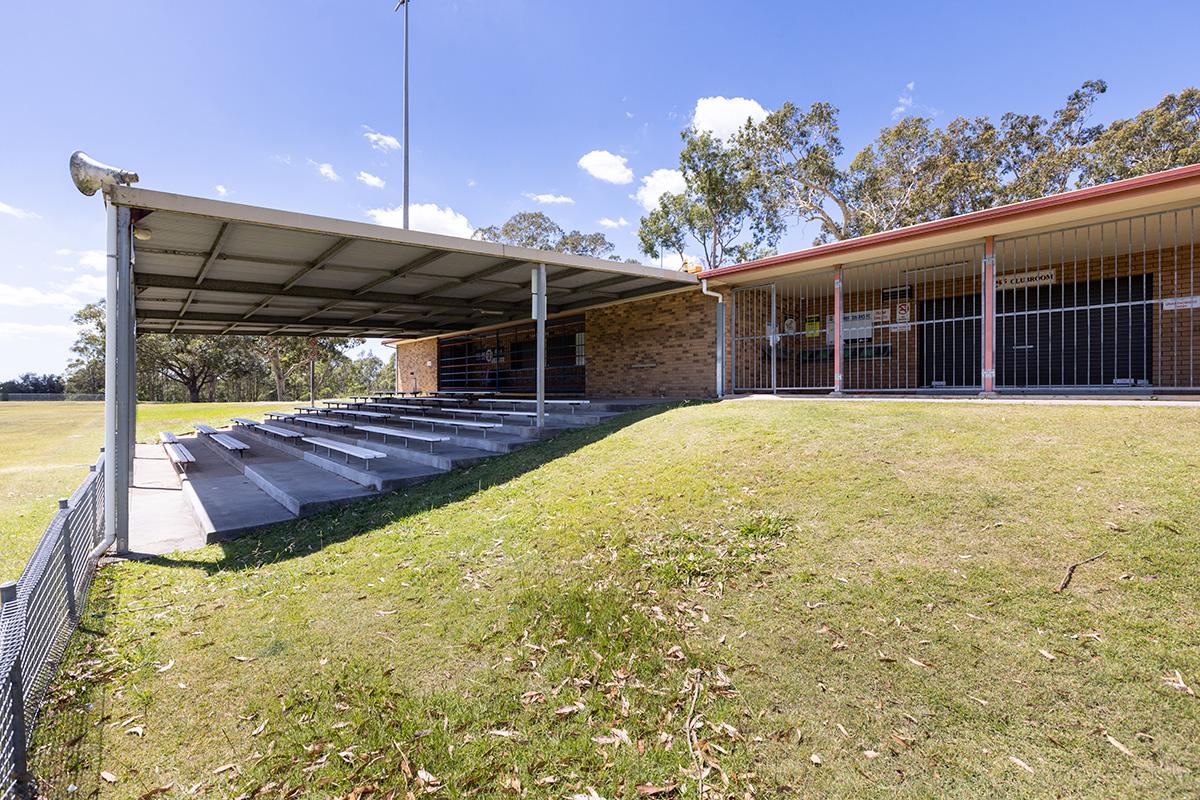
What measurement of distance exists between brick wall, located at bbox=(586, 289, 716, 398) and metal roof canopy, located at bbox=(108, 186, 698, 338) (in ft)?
2.33

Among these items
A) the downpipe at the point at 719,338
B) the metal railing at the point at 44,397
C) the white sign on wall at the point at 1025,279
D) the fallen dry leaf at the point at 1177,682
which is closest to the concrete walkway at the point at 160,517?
the fallen dry leaf at the point at 1177,682

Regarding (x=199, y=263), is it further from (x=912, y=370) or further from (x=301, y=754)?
(x=912, y=370)

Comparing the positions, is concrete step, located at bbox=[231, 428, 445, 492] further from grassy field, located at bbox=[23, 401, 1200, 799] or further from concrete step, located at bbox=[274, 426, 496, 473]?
grassy field, located at bbox=[23, 401, 1200, 799]

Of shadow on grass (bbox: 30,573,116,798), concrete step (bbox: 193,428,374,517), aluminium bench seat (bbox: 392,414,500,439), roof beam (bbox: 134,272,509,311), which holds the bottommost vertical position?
shadow on grass (bbox: 30,573,116,798)

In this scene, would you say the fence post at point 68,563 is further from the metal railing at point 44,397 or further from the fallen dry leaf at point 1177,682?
the metal railing at point 44,397

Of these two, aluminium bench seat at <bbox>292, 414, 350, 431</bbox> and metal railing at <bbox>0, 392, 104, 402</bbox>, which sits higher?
metal railing at <bbox>0, 392, 104, 402</bbox>

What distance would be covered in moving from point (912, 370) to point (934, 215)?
45.8 feet

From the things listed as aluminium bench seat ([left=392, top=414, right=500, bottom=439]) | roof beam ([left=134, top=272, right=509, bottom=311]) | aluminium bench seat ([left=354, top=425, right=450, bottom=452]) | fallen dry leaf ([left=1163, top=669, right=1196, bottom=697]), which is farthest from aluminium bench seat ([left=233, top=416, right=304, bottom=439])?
fallen dry leaf ([left=1163, top=669, right=1196, bottom=697])

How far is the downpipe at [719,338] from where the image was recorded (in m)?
10.9

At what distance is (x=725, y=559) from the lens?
3.97 m

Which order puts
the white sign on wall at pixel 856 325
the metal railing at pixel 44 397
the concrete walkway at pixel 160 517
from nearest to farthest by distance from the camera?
the concrete walkway at pixel 160 517, the white sign on wall at pixel 856 325, the metal railing at pixel 44 397

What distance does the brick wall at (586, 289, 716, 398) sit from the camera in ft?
37.3

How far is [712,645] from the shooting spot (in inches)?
123

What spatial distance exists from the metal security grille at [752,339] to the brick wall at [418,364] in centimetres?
1398
